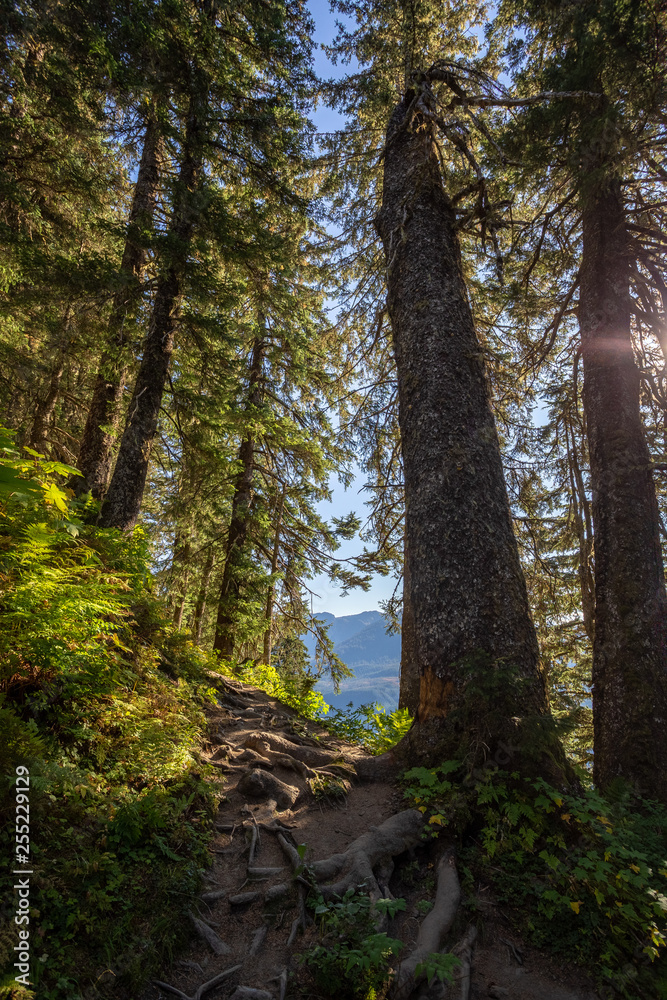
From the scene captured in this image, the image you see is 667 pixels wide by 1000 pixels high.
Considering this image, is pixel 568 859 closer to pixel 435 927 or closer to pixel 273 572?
pixel 435 927

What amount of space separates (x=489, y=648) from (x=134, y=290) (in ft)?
24.1

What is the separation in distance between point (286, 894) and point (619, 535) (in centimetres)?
532

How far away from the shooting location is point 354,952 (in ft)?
8.79

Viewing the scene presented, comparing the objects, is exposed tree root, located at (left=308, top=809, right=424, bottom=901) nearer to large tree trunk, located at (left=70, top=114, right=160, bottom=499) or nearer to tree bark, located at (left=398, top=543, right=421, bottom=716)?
tree bark, located at (left=398, top=543, right=421, bottom=716)

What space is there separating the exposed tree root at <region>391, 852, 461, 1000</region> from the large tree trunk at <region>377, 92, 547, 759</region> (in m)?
0.99

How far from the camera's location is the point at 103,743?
3.63 metres

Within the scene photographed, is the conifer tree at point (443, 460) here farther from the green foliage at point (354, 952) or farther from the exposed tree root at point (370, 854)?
the green foliage at point (354, 952)

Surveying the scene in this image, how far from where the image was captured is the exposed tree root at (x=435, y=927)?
270 centimetres

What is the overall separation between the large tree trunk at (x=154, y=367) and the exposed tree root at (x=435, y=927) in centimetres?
602

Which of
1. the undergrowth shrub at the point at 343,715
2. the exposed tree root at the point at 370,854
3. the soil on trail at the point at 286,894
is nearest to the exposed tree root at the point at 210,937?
the soil on trail at the point at 286,894

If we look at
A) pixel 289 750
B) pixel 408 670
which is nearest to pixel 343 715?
pixel 408 670

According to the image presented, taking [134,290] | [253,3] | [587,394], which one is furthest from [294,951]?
[253,3]

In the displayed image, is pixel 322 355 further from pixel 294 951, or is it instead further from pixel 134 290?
pixel 294 951

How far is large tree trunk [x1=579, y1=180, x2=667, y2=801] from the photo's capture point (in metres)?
5.04
